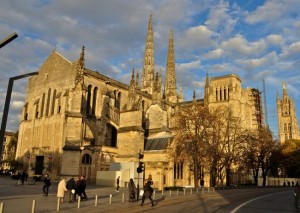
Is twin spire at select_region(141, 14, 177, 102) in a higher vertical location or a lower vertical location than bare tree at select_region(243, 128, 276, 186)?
higher

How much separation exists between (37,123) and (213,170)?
85.8 ft

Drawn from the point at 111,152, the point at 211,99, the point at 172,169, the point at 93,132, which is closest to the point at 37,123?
the point at 93,132

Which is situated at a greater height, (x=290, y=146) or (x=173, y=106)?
(x=173, y=106)

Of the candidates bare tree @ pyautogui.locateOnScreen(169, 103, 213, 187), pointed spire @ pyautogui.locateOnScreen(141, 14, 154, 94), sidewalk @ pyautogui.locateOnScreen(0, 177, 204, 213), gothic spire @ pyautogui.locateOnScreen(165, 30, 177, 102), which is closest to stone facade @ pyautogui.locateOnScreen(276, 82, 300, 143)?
gothic spire @ pyautogui.locateOnScreen(165, 30, 177, 102)

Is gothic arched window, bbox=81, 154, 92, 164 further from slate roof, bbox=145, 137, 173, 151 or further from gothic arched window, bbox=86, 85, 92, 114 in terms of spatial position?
gothic arched window, bbox=86, 85, 92, 114

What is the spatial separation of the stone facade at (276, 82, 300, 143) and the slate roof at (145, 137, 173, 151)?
79363mm

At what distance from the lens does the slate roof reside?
127ft

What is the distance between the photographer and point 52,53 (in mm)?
46844

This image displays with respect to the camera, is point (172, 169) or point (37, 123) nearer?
point (172, 169)

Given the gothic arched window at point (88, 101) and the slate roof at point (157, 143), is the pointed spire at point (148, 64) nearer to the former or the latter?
the gothic arched window at point (88, 101)

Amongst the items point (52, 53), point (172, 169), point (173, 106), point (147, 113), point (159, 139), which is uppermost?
point (52, 53)

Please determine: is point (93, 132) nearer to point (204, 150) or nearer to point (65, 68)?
point (65, 68)

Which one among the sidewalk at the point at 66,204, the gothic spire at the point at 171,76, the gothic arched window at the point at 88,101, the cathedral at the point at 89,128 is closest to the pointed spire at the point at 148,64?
the gothic spire at the point at 171,76

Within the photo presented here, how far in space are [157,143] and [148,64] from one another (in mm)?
39182
